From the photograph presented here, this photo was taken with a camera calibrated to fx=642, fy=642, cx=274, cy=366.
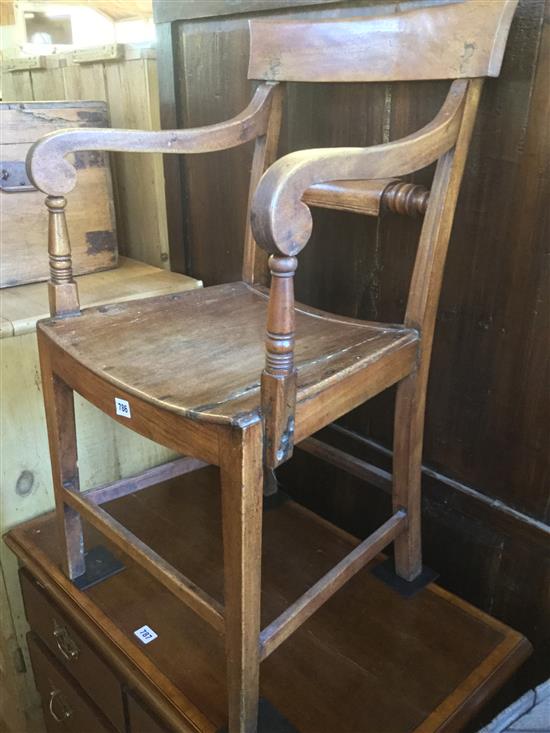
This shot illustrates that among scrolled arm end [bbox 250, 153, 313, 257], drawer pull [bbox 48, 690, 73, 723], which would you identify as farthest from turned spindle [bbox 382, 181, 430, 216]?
drawer pull [bbox 48, 690, 73, 723]

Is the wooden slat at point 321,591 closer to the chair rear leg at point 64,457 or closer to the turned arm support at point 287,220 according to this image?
the turned arm support at point 287,220

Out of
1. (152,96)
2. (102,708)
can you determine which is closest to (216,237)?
(152,96)

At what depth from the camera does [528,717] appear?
0.69m

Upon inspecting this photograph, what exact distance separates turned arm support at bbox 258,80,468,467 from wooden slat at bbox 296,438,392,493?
380mm

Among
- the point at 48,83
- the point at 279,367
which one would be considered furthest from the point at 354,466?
the point at 48,83

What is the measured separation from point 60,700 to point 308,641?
54cm

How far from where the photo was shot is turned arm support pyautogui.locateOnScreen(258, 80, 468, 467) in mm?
537

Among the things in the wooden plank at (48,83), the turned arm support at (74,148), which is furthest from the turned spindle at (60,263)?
the wooden plank at (48,83)

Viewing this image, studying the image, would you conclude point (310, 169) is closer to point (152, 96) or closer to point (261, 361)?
point (261, 361)

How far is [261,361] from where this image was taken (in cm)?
77

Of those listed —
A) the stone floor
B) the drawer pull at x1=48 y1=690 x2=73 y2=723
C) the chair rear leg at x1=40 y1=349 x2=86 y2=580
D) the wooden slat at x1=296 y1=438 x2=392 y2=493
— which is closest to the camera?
the stone floor

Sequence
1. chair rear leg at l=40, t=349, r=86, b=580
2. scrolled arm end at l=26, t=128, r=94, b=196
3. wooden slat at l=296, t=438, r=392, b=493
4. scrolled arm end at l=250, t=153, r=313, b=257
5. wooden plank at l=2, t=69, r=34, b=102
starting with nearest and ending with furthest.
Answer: scrolled arm end at l=250, t=153, r=313, b=257
scrolled arm end at l=26, t=128, r=94, b=196
chair rear leg at l=40, t=349, r=86, b=580
wooden slat at l=296, t=438, r=392, b=493
wooden plank at l=2, t=69, r=34, b=102

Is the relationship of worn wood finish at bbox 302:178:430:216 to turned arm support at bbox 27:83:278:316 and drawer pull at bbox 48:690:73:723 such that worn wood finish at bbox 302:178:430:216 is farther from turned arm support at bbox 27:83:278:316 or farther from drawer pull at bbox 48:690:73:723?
drawer pull at bbox 48:690:73:723

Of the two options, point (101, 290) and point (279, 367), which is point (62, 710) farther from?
point (279, 367)
